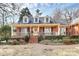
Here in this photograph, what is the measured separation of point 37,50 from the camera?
3.86 meters

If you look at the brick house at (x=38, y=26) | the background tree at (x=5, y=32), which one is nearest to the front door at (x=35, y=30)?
the brick house at (x=38, y=26)

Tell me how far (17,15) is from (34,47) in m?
0.37

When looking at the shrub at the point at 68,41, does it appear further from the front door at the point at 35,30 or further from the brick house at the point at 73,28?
the front door at the point at 35,30

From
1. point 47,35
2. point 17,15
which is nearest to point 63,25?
point 47,35

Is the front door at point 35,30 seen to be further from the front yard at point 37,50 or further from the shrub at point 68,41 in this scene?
the shrub at point 68,41

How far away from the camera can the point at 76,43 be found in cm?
387

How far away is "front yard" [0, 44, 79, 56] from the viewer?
3857 millimetres

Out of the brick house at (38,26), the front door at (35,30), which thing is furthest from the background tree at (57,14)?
the front door at (35,30)

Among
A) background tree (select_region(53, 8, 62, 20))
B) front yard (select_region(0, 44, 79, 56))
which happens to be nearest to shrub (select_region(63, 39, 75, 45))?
front yard (select_region(0, 44, 79, 56))

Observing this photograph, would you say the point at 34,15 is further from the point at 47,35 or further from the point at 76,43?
the point at 76,43

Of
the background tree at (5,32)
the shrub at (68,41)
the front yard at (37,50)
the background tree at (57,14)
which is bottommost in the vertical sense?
the front yard at (37,50)

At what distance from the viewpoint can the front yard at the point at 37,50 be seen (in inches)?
152

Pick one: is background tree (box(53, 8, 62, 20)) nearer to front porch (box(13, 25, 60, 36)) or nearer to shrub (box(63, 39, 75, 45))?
front porch (box(13, 25, 60, 36))

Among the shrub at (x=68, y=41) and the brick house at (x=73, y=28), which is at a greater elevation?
the brick house at (x=73, y=28)
